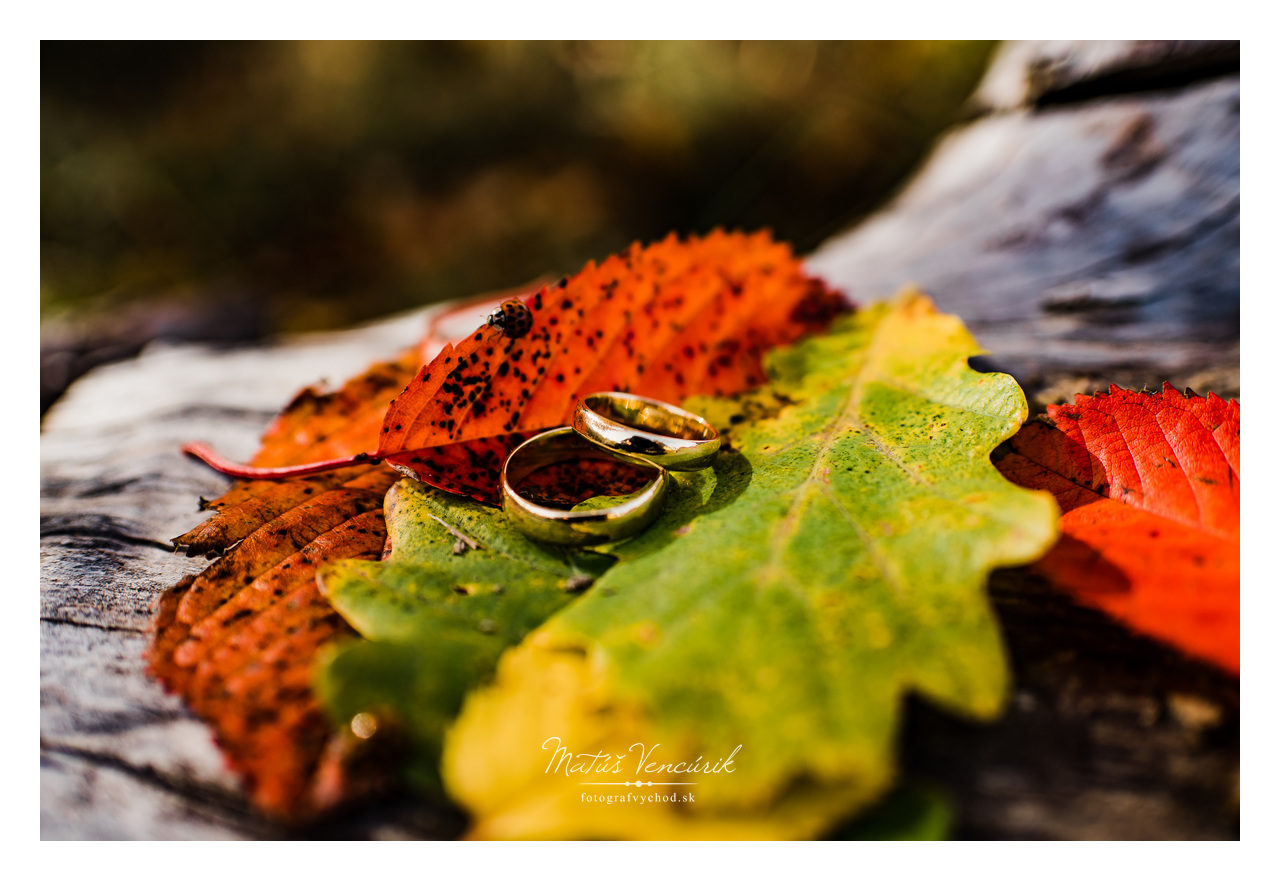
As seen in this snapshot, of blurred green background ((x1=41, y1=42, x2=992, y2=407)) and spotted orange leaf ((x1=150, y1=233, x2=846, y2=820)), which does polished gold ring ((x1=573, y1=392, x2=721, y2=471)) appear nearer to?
spotted orange leaf ((x1=150, y1=233, x2=846, y2=820))

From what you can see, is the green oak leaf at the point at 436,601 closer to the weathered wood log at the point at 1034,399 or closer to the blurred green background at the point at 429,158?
the weathered wood log at the point at 1034,399

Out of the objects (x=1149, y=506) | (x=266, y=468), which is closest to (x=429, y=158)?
(x=266, y=468)

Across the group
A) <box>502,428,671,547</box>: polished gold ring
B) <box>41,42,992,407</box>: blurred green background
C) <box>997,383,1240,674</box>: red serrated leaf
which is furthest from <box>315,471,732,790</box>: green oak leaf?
<box>41,42,992,407</box>: blurred green background

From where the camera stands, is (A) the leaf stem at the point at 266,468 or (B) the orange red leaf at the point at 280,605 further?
(A) the leaf stem at the point at 266,468

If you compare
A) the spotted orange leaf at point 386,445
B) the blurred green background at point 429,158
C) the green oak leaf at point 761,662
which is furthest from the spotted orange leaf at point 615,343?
the blurred green background at point 429,158

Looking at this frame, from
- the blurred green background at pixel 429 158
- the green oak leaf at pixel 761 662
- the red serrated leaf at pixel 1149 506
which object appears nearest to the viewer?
the green oak leaf at pixel 761 662
